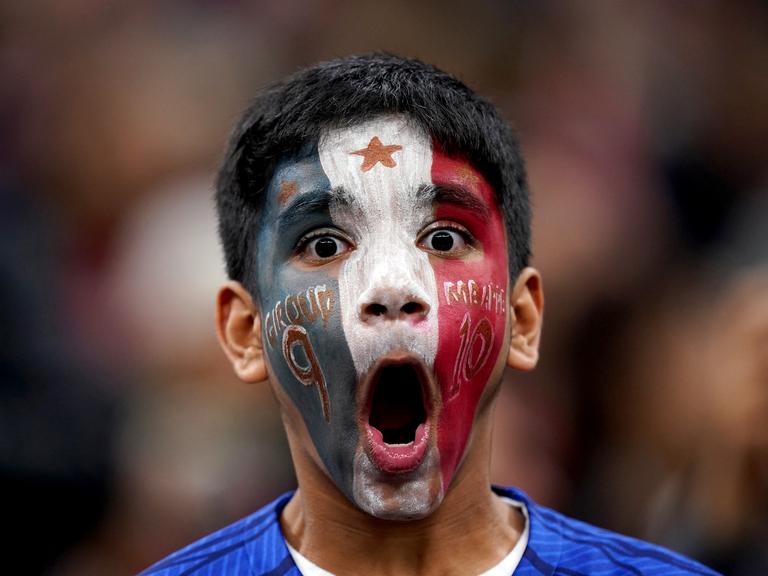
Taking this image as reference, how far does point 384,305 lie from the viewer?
96.0 inches

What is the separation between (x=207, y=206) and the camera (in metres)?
5.43

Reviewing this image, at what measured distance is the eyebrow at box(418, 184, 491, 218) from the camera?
2.58 m

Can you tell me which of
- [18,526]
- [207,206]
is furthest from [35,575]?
[207,206]

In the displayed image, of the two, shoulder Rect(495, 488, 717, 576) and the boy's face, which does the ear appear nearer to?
the boy's face

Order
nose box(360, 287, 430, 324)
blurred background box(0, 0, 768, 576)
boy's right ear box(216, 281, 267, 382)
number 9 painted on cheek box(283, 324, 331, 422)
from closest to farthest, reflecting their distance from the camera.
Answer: nose box(360, 287, 430, 324)
number 9 painted on cheek box(283, 324, 331, 422)
boy's right ear box(216, 281, 267, 382)
blurred background box(0, 0, 768, 576)

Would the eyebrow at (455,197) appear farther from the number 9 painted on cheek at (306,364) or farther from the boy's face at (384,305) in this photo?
the number 9 painted on cheek at (306,364)

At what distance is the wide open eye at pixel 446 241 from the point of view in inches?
101

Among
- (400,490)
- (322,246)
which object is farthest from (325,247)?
(400,490)

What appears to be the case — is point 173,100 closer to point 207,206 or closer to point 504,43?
point 207,206

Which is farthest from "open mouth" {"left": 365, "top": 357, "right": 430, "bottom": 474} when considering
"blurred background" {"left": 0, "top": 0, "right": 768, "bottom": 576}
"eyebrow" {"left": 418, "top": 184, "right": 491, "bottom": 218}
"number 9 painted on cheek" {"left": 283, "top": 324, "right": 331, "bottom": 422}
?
"blurred background" {"left": 0, "top": 0, "right": 768, "bottom": 576}

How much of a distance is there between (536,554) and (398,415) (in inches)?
17.5

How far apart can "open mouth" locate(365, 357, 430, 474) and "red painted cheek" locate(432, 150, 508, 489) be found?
47 millimetres

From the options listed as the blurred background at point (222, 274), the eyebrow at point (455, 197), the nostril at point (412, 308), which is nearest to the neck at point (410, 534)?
the nostril at point (412, 308)

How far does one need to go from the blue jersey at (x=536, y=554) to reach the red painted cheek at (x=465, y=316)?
0.35 meters
